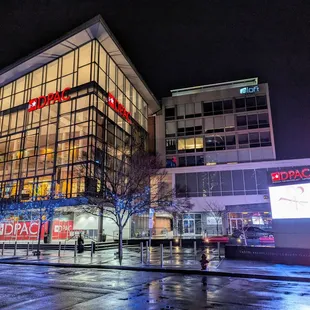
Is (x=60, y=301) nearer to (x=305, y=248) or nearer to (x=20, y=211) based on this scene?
(x=305, y=248)

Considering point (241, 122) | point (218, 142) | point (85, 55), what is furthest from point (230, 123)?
point (85, 55)

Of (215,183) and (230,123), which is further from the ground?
(230,123)

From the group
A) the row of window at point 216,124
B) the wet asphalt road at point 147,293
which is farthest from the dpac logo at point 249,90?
the wet asphalt road at point 147,293

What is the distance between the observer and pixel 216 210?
43.5 m

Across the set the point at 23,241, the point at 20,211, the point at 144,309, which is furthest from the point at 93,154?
the point at 144,309

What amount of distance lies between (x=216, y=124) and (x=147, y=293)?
44967mm

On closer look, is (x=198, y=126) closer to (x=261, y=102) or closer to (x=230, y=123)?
(x=230, y=123)

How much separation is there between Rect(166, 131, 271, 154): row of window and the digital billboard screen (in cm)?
3252

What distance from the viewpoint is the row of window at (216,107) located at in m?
50.4

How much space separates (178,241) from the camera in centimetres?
3147

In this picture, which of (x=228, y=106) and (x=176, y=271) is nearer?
(x=176, y=271)

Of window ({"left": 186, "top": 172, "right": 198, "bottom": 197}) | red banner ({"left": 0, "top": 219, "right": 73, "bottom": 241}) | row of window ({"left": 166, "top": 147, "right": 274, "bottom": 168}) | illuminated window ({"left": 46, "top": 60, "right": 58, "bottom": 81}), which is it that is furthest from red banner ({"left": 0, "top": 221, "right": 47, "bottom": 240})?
row of window ({"left": 166, "top": 147, "right": 274, "bottom": 168})

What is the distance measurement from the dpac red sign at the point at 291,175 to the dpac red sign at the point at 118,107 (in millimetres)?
26604

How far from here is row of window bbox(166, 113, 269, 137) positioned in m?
49.4
